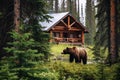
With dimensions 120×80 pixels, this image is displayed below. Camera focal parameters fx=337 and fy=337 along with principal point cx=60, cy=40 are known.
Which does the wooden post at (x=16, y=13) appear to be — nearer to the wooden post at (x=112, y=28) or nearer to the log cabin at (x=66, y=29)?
the wooden post at (x=112, y=28)

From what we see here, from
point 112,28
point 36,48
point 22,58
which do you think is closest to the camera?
point 22,58

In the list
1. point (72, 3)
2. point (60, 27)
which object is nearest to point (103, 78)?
point (60, 27)

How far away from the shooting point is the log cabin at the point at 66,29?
51222 mm

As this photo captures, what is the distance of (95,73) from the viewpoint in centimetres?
1847

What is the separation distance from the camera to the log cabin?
51.2 m

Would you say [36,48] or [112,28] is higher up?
[112,28]

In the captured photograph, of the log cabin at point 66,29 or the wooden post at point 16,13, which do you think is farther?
the log cabin at point 66,29

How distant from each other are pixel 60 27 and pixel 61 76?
34.7m

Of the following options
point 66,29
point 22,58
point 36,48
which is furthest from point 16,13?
point 66,29

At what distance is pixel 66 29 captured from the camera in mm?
53875

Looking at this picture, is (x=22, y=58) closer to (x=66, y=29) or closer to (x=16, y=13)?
(x=16, y=13)

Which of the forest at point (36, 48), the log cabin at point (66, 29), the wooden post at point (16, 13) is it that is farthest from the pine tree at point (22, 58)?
the log cabin at point (66, 29)

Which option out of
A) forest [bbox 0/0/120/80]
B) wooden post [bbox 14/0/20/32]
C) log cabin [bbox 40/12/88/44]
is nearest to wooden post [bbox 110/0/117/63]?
forest [bbox 0/0/120/80]

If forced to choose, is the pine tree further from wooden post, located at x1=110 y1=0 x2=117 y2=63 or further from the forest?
wooden post, located at x1=110 y1=0 x2=117 y2=63
